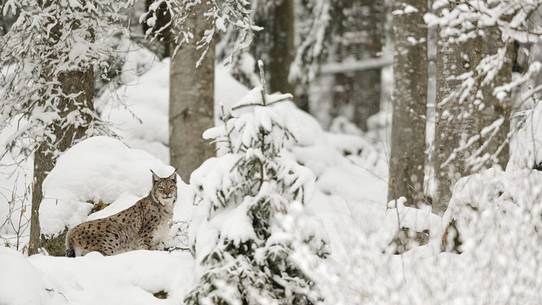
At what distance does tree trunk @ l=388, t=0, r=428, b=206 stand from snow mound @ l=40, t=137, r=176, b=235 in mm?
3404

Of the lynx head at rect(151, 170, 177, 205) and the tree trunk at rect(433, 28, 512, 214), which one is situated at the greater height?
the tree trunk at rect(433, 28, 512, 214)

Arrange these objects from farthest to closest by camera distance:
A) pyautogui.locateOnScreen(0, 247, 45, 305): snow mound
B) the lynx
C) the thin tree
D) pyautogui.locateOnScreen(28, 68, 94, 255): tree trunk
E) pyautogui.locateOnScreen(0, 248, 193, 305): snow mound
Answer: pyautogui.locateOnScreen(28, 68, 94, 255): tree trunk, the thin tree, the lynx, pyautogui.locateOnScreen(0, 248, 193, 305): snow mound, pyautogui.locateOnScreen(0, 247, 45, 305): snow mound

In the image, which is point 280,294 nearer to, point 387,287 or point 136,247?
point 387,287

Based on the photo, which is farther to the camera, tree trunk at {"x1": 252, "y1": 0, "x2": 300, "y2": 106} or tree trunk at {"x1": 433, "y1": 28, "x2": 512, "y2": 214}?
tree trunk at {"x1": 252, "y1": 0, "x2": 300, "y2": 106}

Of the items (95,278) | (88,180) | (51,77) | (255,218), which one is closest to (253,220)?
(255,218)

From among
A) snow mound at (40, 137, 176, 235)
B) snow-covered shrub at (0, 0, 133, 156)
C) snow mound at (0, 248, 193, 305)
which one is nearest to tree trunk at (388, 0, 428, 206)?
snow mound at (40, 137, 176, 235)

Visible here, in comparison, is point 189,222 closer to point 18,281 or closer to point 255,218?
point 255,218

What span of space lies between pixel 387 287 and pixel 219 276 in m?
1.26

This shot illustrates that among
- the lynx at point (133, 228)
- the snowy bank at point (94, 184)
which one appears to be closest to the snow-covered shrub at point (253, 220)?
the lynx at point (133, 228)

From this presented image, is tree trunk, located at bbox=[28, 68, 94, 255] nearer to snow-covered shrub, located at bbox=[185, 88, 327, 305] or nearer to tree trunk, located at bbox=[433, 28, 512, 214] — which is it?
tree trunk, located at bbox=[433, 28, 512, 214]

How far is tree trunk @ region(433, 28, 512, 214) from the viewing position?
966 centimetres

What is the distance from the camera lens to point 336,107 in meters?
32.5

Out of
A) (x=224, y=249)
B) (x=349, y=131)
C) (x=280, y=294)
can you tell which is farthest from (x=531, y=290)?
(x=349, y=131)

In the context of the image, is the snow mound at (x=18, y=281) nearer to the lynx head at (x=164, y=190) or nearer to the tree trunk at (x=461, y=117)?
the lynx head at (x=164, y=190)
